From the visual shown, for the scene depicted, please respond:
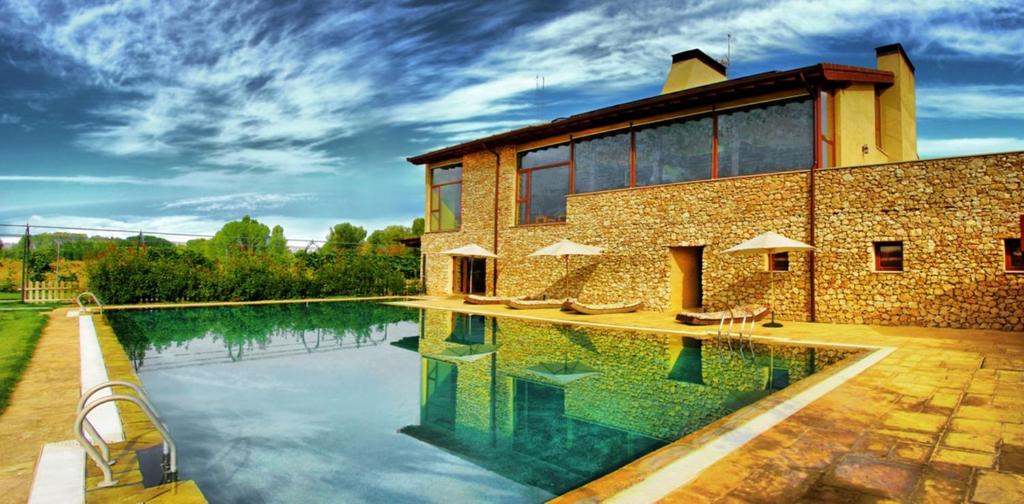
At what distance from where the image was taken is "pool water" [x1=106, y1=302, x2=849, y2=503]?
152 inches

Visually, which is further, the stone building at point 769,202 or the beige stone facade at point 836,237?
the stone building at point 769,202

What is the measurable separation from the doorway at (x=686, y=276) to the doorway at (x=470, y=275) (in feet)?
26.7

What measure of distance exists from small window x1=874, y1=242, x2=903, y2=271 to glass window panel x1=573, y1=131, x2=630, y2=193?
6418 mm

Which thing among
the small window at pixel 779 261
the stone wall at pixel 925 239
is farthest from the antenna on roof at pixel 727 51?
the small window at pixel 779 261

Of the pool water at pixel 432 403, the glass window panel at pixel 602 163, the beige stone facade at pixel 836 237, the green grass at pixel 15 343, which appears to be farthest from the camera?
the glass window panel at pixel 602 163

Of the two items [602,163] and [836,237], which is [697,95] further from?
[836,237]

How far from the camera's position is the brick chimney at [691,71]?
17.7 metres

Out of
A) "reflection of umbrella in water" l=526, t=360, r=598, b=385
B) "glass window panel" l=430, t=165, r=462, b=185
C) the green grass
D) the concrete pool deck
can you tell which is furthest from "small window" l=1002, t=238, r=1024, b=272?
"glass window panel" l=430, t=165, r=462, b=185

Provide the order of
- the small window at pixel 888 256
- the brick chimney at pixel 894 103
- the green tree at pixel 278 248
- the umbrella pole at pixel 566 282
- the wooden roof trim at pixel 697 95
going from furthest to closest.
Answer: the green tree at pixel 278 248, the umbrella pole at pixel 566 282, the brick chimney at pixel 894 103, the wooden roof trim at pixel 697 95, the small window at pixel 888 256

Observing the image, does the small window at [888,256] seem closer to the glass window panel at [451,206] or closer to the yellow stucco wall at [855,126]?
the yellow stucco wall at [855,126]

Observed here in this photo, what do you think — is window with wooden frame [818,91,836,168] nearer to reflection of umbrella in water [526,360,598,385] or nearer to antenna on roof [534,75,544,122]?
reflection of umbrella in water [526,360,598,385]

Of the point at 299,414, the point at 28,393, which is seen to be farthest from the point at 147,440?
the point at 28,393

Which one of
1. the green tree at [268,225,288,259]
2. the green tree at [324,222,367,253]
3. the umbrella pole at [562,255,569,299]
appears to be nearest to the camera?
the umbrella pole at [562,255,569,299]

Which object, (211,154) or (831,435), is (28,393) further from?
(211,154)
